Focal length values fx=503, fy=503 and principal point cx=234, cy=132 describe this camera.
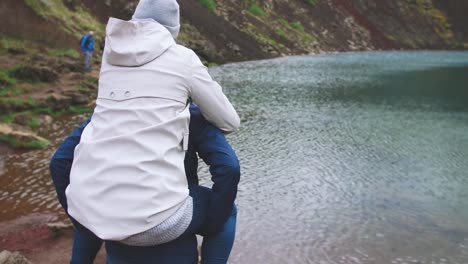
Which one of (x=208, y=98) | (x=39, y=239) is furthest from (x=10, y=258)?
(x=208, y=98)

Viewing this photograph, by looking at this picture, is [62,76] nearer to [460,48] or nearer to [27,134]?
[27,134]

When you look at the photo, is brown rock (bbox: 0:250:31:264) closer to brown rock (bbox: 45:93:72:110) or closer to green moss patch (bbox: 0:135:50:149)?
green moss patch (bbox: 0:135:50:149)

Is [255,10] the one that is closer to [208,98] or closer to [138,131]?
[208,98]

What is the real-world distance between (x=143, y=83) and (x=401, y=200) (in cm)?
815

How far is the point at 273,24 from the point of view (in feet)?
172

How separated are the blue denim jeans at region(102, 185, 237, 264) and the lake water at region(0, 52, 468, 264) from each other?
394 centimetres

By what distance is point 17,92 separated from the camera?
16.1 metres

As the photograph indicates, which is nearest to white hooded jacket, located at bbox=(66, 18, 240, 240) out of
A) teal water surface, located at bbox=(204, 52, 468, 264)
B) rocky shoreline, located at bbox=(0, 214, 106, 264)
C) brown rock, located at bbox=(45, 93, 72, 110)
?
rocky shoreline, located at bbox=(0, 214, 106, 264)

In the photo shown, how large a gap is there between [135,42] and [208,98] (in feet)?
1.59

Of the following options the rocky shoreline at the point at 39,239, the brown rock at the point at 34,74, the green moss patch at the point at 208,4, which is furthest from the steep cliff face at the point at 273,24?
the rocky shoreline at the point at 39,239

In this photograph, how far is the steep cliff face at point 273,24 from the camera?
2534 cm

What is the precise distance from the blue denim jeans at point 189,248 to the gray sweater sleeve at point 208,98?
15.8 inches

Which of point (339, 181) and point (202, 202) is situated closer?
point (202, 202)

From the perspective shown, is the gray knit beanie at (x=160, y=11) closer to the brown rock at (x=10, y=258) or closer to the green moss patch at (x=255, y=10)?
the brown rock at (x=10, y=258)
